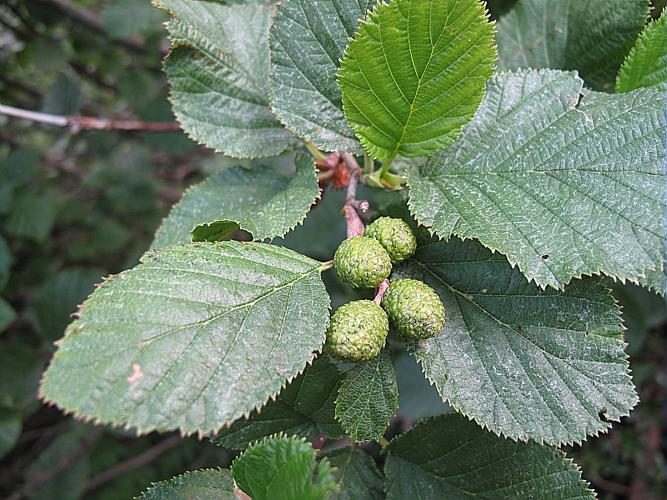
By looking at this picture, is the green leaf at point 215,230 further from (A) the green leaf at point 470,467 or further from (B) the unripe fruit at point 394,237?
(A) the green leaf at point 470,467

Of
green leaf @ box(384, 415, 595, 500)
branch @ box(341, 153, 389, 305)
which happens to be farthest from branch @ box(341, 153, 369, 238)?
green leaf @ box(384, 415, 595, 500)

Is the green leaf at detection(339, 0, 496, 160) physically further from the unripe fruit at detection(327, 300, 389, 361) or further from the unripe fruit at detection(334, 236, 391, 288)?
the unripe fruit at detection(327, 300, 389, 361)

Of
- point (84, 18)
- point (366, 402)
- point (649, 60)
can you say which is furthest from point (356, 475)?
point (84, 18)

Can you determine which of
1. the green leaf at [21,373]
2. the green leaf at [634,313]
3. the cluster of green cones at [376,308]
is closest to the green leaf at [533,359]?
the cluster of green cones at [376,308]

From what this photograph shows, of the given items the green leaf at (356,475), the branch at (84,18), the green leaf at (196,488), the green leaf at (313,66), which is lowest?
the branch at (84,18)

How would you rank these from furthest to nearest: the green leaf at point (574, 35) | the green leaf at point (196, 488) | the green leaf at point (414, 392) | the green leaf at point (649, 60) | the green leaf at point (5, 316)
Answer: the green leaf at point (414, 392)
the green leaf at point (5, 316)
the green leaf at point (574, 35)
the green leaf at point (649, 60)
the green leaf at point (196, 488)

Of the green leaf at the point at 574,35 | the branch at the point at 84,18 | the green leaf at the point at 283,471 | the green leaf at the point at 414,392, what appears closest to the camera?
the green leaf at the point at 283,471

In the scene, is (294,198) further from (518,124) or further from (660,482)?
(660,482)
